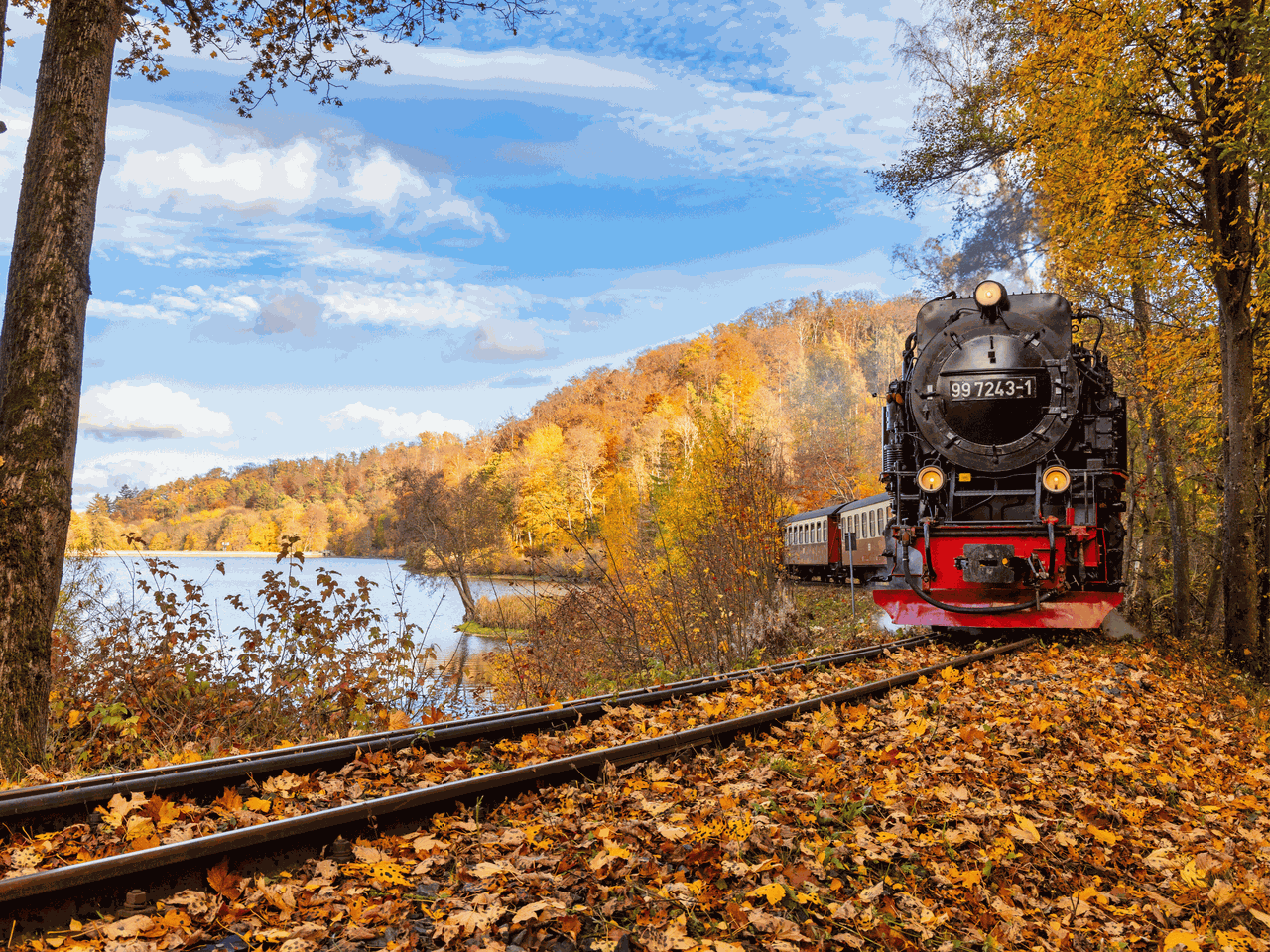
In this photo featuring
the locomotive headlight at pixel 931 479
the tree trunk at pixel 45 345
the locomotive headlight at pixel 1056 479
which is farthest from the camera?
the locomotive headlight at pixel 931 479

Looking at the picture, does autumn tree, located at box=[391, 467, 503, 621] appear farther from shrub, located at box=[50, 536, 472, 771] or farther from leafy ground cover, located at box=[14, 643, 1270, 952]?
A: leafy ground cover, located at box=[14, 643, 1270, 952]

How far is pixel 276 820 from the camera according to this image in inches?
142

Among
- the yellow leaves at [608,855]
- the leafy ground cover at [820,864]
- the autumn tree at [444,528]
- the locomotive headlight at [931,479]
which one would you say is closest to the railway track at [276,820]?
the leafy ground cover at [820,864]

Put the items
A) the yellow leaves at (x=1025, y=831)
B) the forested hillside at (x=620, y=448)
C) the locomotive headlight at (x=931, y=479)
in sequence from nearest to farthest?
the yellow leaves at (x=1025, y=831)
the locomotive headlight at (x=931, y=479)
the forested hillside at (x=620, y=448)

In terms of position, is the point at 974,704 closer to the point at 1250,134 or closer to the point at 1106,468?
the point at 1106,468

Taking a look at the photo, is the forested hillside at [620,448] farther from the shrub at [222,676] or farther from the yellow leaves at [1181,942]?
the yellow leaves at [1181,942]

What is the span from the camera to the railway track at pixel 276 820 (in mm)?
2988

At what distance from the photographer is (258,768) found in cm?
433

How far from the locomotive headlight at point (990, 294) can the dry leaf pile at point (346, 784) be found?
5.43 meters

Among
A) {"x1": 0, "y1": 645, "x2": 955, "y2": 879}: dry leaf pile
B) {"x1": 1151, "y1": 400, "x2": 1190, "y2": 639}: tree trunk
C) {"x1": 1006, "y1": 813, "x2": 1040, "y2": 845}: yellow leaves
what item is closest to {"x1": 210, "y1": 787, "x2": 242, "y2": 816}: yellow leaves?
{"x1": 0, "y1": 645, "x2": 955, "y2": 879}: dry leaf pile

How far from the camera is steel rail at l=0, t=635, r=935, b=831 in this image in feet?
12.4

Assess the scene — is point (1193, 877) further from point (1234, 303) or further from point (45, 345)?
point (1234, 303)

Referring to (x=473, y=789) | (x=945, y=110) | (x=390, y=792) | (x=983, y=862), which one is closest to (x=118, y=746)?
(x=390, y=792)

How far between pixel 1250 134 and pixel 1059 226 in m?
2.76
